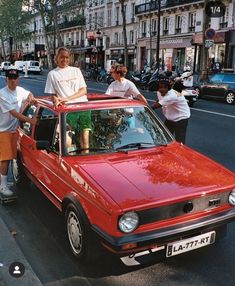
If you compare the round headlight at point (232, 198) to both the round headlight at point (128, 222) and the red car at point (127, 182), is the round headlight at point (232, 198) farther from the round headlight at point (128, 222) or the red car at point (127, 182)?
the round headlight at point (128, 222)

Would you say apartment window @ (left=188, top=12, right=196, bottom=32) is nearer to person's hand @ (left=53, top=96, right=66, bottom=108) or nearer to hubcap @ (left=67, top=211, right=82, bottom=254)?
person's hand @ (left=53, top=96, right=66, bottom=108)

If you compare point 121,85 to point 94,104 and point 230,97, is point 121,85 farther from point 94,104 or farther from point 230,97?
point 230,97

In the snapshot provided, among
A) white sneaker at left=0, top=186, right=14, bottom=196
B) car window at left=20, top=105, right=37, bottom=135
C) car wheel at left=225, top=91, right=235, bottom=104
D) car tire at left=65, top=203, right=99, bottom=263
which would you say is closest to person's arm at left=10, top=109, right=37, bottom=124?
car window at left=20, top=105, right=37, bottom=135

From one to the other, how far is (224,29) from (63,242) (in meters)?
34.5

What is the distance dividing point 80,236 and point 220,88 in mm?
17033

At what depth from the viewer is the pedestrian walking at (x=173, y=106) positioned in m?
6.41

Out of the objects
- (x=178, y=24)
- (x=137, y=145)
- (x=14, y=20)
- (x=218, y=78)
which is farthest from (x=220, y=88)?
(x=14, y=20)

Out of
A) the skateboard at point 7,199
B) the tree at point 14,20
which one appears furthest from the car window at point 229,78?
the tree at point 14,20

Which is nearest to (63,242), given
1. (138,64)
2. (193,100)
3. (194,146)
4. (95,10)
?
(194,146)

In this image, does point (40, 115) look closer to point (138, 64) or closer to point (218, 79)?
point (218, 79)

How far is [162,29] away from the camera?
155 ft

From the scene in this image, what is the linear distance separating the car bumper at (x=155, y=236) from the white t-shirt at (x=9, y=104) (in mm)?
2525

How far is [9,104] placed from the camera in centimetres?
548

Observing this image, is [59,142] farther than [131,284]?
Yes
